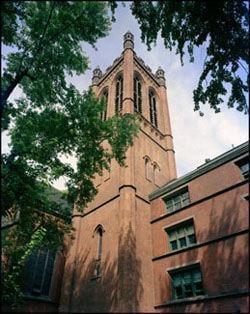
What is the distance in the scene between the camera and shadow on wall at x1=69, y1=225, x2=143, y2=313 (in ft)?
A: 49.3

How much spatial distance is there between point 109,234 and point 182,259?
15.7ft

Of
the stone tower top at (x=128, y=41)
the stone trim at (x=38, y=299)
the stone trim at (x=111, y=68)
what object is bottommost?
the stone trim at (x=38, y=299)

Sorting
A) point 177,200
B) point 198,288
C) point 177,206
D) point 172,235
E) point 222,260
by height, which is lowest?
point 198,288

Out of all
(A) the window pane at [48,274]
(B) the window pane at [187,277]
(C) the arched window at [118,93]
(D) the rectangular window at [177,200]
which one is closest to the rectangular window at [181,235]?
(D) the rectangular window at [177,200]

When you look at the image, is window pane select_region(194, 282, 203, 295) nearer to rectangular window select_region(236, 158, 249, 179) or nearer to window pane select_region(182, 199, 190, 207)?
window pane select_region(182, 199, 190, 207)

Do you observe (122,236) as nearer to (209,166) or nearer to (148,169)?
(209,166)

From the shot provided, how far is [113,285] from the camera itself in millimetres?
15945

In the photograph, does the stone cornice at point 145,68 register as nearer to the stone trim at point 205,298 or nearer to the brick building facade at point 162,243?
the brick building facade at point 162,243

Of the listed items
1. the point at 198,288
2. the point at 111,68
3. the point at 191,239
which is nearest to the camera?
the point at 198,288

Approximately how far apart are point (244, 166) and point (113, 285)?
32.8 ft

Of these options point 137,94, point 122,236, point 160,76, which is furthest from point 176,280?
point 160,76

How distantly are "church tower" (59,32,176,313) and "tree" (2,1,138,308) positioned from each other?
4254 mm

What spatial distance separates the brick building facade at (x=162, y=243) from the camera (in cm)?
1444

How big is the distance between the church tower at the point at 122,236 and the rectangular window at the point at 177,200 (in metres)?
1.53
